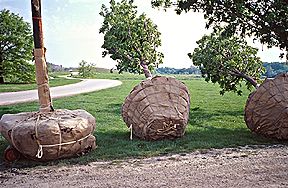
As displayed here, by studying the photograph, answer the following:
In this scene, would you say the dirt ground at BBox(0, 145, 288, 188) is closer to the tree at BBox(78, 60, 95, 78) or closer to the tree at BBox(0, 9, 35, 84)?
the tree at BBox(0, 9, 35, 84)

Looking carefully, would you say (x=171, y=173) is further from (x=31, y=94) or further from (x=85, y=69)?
(x=85, y=69)

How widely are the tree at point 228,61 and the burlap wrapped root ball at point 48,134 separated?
9112 millimetres

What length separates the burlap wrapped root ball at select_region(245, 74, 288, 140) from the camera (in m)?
8.25

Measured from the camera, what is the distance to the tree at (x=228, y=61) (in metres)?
15.0

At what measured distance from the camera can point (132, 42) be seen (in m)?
17.0

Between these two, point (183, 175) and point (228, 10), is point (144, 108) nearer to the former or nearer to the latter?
point (183, 175)

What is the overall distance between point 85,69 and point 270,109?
4690 centimetres

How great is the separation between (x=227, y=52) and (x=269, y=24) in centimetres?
427

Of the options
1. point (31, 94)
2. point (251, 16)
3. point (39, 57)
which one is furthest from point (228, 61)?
point (31, 94)

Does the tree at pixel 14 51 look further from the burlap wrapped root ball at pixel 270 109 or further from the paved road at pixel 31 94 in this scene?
the burlap wrapped root ball at pixel 270 109

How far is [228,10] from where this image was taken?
11586 mm

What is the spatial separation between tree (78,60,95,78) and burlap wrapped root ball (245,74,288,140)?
45057 millimetres

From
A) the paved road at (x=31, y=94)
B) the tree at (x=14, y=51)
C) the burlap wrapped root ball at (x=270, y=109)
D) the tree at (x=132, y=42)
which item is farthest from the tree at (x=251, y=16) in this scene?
the tree at (x=14, y=51)

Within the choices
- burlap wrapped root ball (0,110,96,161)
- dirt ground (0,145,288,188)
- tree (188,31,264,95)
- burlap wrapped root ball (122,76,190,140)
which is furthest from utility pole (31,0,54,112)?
tree (188,31,264,95)
